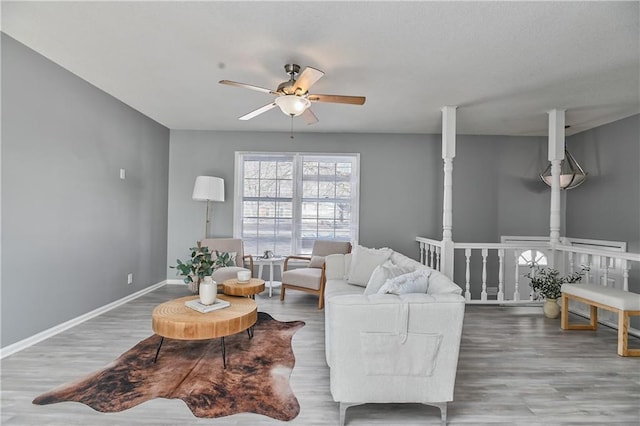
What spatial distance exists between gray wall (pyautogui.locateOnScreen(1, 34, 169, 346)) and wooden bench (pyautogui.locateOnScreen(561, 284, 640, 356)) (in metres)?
5.40

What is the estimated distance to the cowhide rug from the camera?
207 cm

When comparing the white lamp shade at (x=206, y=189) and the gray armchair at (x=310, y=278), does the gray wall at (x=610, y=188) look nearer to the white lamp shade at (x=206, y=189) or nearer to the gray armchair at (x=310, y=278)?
the gray armchair at (x=310, y=278)

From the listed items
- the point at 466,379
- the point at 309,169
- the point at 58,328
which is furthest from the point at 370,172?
the point at 58,328

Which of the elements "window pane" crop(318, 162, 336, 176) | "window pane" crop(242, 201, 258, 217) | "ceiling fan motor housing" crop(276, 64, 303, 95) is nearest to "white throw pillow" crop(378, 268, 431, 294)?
"ceiling fan motor housing" crop(276, 64, 303, 95)

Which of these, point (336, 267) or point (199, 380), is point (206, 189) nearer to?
point (336, 267)

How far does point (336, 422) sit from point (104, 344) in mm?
2340

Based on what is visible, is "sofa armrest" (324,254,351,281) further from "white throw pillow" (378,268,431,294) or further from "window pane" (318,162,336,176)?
"window pane" (318,162,336,176)

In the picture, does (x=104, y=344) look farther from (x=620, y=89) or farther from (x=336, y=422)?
(x=620, y=89)

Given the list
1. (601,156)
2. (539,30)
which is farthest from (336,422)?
(601,156)

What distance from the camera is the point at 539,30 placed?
243 cm

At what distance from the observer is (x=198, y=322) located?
2.40 m

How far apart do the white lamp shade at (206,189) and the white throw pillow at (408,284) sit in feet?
11.6

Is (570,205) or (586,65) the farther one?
(570,205)

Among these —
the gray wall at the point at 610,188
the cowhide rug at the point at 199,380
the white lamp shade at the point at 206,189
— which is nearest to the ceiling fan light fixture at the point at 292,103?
the cowhide rug at the point at 199,380
